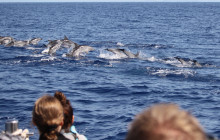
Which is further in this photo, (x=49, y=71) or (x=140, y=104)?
(x=49, y=71)

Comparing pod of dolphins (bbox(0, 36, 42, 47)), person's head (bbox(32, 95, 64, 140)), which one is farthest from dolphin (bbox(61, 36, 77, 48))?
person's head (bbox(32, 95, 64, 140))

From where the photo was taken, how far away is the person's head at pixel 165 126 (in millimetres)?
1789

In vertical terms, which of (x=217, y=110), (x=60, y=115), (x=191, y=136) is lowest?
(x=217, y=110)

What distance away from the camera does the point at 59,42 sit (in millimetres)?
27641

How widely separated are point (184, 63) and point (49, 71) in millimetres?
7564

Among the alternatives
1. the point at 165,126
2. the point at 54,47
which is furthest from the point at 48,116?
the point at 54,47

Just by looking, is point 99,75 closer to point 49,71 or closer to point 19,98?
point 49,71

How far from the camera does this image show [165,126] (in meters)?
1.81

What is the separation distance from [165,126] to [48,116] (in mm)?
2009

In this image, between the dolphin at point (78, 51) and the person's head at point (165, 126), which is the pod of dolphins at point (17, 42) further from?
the person's head at point (165, 126)

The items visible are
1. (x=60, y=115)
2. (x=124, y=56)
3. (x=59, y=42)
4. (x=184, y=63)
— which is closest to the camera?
(x=60, y=115)

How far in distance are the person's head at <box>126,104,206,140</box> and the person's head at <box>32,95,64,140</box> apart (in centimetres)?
185

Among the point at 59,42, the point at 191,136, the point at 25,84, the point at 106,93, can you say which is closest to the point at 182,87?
the point at 106,93

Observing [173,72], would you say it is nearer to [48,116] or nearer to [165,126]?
[48,116]
